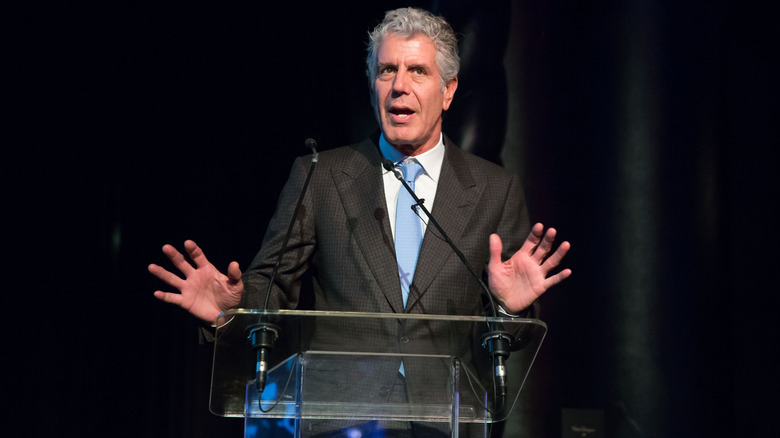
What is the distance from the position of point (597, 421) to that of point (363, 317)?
1.82m

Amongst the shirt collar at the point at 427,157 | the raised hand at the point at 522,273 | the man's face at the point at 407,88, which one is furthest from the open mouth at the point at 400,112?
the raised hand at the point at 522,273

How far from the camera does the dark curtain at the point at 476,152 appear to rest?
2.96 meters

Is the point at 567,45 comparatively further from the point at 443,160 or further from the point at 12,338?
the point at 12,338

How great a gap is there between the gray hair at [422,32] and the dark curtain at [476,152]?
828 millimetres

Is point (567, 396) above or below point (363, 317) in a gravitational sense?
below

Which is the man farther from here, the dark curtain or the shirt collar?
the dark curtain

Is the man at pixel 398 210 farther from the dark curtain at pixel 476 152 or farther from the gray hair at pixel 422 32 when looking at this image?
the dark curtain at pixel 476 152

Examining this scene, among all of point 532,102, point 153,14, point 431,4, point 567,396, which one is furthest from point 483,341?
point 153,14

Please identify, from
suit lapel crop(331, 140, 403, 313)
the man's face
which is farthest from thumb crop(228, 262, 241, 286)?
the man's face

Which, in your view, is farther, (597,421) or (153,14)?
(153,14)

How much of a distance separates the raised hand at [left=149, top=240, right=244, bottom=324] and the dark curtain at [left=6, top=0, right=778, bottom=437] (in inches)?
50.8

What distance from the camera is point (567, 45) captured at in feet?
10.4

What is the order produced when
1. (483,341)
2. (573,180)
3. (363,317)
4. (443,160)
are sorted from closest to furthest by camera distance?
(363,317) → (483,341) → (443,160) → (573,180)

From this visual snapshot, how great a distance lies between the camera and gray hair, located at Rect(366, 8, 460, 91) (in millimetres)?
2336
